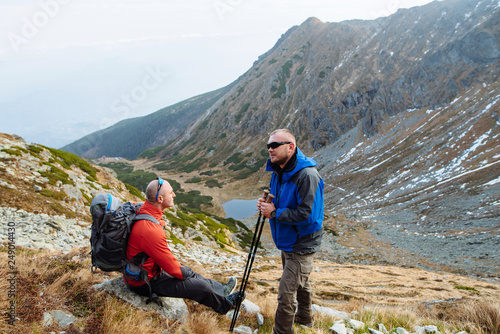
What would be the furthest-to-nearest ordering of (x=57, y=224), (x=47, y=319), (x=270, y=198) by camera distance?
(x=57, y=224) < (x=270, y=198) < (x=47, y=319)

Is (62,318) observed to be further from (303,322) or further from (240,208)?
(240,208)

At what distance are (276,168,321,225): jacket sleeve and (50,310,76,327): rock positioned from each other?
3.96m

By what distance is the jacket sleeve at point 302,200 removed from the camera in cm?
461

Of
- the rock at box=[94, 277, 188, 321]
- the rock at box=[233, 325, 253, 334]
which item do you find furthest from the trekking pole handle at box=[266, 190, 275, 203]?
the rock at box=[94, 277, 188, 321]

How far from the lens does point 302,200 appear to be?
4676mm

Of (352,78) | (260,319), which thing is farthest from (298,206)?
(352,78)

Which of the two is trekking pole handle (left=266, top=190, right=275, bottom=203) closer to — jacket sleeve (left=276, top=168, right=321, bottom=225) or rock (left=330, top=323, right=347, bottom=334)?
jacket sleeve (left=276, top=168, right=321, bottom=225)

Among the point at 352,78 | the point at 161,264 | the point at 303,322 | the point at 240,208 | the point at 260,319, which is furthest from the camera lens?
the point at 352,78

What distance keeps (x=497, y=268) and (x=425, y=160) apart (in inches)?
1604

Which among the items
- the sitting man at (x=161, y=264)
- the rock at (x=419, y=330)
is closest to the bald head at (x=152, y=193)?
the sitting man at (x=161, y=264)

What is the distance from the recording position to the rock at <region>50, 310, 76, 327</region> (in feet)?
14.0

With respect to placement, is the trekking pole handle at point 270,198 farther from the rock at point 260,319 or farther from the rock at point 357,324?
the rock at point 357,324

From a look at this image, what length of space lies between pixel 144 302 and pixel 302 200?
379 cm

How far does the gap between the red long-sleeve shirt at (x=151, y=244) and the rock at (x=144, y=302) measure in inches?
13.7
